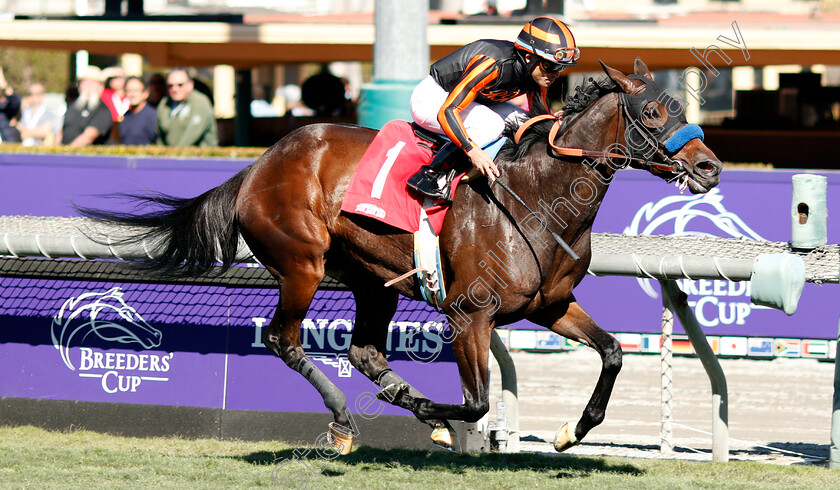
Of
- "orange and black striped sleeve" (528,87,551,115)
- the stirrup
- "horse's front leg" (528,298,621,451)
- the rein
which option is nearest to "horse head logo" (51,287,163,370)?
the stirrup

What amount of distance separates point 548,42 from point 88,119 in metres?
6.78

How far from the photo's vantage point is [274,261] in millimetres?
5238

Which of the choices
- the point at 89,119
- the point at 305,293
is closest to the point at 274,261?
the point at 305,293

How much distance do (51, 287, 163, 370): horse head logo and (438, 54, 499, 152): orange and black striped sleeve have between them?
7.37 feet

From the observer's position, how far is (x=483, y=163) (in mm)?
4570

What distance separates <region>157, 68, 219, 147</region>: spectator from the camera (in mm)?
9539

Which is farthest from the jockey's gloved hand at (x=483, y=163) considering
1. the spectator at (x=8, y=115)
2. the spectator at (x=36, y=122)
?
the spectator at (x=8, y=115)

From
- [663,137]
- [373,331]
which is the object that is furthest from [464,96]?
[373,331]

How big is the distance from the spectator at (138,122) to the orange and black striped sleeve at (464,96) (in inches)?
238

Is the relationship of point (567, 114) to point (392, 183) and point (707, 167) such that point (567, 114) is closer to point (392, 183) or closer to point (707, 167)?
point (707, 167)

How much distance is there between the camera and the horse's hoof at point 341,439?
16.4ft

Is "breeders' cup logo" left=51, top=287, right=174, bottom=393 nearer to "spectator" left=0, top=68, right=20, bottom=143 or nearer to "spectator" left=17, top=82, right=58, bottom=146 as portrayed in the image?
"spectator" left=17, top=82, right=58, bottom=146

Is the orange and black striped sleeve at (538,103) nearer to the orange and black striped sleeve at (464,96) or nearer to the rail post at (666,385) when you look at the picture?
the orange and black striped sleeve at (464,96)

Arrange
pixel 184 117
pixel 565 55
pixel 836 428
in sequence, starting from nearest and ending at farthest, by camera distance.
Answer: pixel 565 55, pixel 836 428, pixel 184 117
